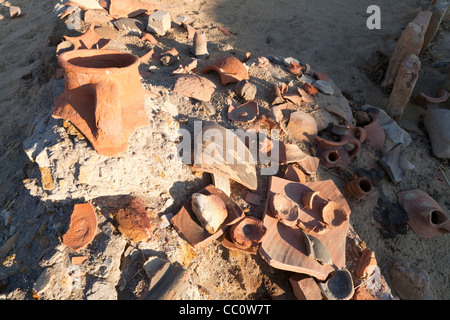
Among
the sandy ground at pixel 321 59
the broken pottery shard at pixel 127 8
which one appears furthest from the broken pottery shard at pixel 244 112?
the broken pottery shard at pixel 127 8

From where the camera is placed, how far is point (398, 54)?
428cm

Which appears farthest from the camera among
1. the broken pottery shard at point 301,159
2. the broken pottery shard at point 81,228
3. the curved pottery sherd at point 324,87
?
the curved pottery sherd at point 324,87

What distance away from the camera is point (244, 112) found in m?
2.95

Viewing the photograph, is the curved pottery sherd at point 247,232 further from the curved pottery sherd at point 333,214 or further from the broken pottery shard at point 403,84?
the broken pottery shard at point 403,84

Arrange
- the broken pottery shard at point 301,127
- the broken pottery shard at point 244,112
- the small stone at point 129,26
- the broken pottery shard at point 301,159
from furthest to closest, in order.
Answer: the small stone at point 129,26 → the broken pottery shard at point 301,127 → the broken pottery shard at point 244,112 → the broken pottery shard at point 301,159

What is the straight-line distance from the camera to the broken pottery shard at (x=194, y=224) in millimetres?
1980

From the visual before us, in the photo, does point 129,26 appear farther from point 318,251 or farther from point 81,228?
point 318,251

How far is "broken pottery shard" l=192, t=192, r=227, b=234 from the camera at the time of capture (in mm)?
1978

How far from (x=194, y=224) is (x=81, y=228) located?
74 centimetres

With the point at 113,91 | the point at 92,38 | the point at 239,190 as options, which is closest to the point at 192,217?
the point at 239,190

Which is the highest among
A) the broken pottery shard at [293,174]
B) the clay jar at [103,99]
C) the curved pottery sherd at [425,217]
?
the clay jar at [103,99]

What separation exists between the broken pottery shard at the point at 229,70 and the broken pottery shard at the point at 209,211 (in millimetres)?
1664

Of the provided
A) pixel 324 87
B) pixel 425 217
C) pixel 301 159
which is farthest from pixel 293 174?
pixel 324 87

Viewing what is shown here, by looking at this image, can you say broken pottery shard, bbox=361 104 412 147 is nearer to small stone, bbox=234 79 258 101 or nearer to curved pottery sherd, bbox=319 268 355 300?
small stone, bbox=234 79 258 101
